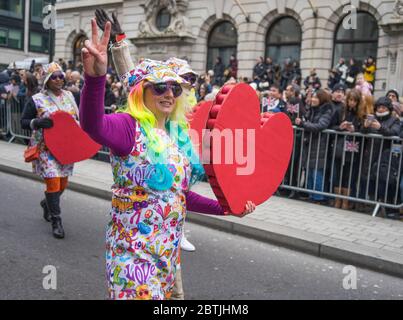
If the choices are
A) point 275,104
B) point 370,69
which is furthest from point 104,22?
point 370,69

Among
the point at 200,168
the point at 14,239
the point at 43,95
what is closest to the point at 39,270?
the point at 14,239

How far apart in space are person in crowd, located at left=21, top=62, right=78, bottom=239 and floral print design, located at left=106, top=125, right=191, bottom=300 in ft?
9.84

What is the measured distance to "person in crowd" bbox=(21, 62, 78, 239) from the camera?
200 inches

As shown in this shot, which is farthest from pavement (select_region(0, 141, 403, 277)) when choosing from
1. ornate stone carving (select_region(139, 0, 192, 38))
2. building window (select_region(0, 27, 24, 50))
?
building window (select_region(0, 27, 24, 50))

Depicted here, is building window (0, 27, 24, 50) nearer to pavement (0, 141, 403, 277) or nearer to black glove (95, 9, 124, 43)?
pavement (0, 141, 403, 277)

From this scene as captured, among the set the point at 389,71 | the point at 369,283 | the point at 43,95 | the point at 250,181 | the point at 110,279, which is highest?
the point at 389,71

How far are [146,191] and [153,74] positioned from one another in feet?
1.85

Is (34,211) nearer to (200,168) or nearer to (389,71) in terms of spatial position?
(200,168)

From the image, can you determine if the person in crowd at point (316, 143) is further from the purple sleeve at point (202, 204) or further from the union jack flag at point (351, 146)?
the purple sleeve at point (202, 204)

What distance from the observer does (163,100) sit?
2279 millimetres

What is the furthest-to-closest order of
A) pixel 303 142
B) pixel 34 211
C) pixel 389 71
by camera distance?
pixel 389 71, pixel 303 142, pixel 34 211

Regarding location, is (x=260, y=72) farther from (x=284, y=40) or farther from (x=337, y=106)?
(x=337, y=106)

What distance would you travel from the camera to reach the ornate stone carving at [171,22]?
77.7 ft

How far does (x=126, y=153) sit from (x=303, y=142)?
5.88 metres
